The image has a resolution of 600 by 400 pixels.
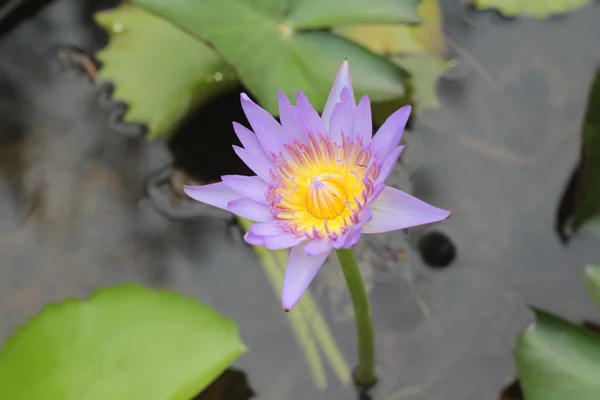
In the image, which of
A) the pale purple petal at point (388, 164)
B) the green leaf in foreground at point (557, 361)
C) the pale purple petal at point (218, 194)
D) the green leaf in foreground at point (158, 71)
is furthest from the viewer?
the green leaf in foreground at point (158, 71)

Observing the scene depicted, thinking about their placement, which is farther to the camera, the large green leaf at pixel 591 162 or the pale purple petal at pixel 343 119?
the large green leaf at pixel 591 162

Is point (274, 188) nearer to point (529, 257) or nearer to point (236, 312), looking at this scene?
point (236, 312)

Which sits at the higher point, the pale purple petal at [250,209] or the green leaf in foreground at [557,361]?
the pale purple petal at [250,209]

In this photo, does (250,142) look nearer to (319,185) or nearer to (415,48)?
(319,185)

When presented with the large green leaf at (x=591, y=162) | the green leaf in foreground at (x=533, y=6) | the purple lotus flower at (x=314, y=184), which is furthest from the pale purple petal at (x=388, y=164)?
the green leaf in foreground at (x=533, y=6)

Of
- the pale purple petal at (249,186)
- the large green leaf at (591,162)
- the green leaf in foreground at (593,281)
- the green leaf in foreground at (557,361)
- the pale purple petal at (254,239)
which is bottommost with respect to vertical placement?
the green leaf in foreground at (557,361)

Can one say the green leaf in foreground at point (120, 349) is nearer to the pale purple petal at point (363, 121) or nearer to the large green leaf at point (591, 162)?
the pale purple petal at point (363, 121)

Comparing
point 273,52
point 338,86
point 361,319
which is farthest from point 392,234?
point 338,86
